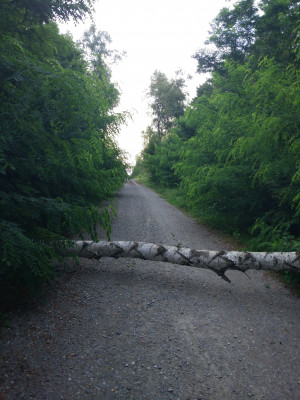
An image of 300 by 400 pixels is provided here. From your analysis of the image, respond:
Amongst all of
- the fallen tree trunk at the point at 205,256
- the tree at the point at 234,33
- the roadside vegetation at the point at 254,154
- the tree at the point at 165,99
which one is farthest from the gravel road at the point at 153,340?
the tree at the point at 165,99

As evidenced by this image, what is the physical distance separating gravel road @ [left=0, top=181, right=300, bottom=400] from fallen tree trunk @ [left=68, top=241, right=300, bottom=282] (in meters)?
0.42

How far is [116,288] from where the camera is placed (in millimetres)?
4617

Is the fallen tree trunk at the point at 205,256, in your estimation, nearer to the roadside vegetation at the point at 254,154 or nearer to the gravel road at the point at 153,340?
the gravel road at the point at 153,340

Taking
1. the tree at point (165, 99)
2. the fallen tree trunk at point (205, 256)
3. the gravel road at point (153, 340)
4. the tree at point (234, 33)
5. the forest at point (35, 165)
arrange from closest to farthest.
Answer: the gravel road at point (153, 340), the forest at point (35, 165), the fallen tree trunk at point (205, 256), the tree at point (234, 33), the tree at point (165, 99)

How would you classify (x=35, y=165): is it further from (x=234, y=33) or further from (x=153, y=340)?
(x=234, y=33)

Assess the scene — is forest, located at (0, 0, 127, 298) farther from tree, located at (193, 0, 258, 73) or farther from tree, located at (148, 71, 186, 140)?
tree, located at (148, 71, 186, 140)

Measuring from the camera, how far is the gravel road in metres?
2.55

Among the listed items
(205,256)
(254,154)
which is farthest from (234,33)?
(205,256)

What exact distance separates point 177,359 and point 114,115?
300 inches

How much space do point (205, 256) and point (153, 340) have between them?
1944 mm

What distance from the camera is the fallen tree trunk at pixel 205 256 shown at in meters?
4.69

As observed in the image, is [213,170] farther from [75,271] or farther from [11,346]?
[11,346]

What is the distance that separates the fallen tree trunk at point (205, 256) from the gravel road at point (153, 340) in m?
0.42

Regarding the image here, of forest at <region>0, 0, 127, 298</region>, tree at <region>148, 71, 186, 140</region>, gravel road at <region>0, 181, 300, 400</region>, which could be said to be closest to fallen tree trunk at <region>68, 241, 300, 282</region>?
gravel road at <region>0, 181, 300, 400</region>
